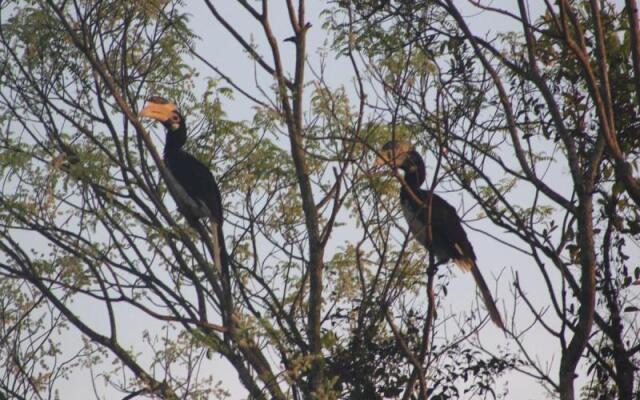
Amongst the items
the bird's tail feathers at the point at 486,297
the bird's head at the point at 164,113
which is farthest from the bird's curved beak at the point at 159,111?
the bird's tail feathers at the point at 486,297

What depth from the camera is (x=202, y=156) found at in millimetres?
7301

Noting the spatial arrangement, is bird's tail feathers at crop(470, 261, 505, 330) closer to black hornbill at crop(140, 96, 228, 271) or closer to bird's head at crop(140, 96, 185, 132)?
black hornbill at crop(140, 96, 228, 271)

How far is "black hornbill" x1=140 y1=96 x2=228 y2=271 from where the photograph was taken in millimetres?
6781

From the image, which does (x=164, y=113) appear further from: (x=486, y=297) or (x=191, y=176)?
(x=486, y=297)

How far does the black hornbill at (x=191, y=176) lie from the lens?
678cm

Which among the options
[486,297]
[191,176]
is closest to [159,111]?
[191,176]

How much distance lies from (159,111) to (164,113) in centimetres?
13

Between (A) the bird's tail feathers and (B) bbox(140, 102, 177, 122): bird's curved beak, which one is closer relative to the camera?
(A) the bird's tail feathers

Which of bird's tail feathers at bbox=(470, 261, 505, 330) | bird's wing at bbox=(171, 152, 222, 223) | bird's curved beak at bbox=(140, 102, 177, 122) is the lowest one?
bird's tail feathers at bbox=(470, 261, 505, 330)

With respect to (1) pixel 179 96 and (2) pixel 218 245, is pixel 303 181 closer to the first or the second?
(2) pixel 218 245

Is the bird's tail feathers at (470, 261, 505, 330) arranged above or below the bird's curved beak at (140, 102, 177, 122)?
below

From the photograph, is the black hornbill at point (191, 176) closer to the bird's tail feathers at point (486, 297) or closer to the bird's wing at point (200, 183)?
the bird's wing at point (200, 183)

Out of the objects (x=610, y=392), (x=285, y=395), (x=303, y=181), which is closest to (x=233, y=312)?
(x=285, y=395)

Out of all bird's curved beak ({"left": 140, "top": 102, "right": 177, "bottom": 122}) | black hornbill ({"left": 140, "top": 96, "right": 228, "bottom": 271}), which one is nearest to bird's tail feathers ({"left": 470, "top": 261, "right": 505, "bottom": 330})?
black hornbill ({"left": 140, "top": 96, "right": 228, "bottom": 271})
